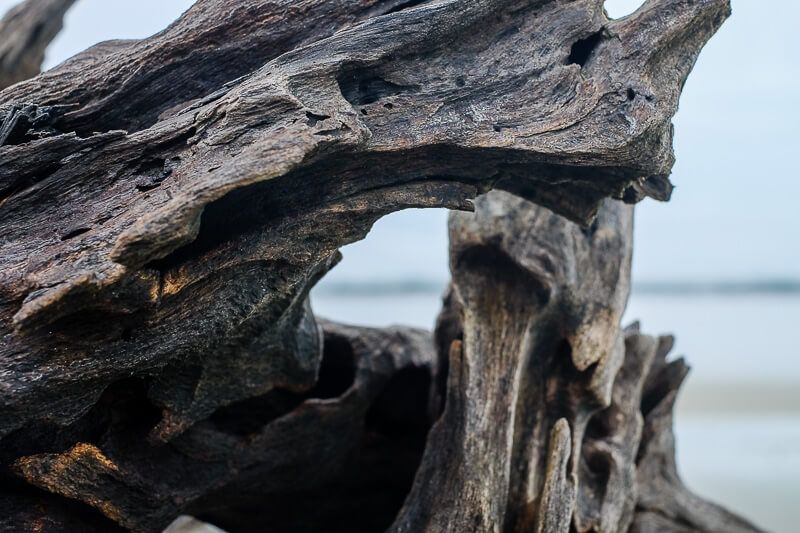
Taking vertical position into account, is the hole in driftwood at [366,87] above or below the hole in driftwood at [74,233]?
above

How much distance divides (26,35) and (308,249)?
16.0 ft

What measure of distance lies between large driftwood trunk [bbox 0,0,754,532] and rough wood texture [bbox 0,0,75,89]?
3209 millimetres

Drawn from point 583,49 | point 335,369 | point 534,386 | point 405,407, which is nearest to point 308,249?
point 583,49

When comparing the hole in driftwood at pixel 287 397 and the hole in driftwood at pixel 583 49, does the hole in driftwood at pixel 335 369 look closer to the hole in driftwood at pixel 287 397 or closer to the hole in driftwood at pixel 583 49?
the hole in driftwood at pixel 287 397

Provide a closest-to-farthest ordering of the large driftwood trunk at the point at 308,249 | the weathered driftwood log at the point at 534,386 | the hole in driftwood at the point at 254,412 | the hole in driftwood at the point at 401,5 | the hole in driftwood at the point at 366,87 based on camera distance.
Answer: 1. the large driftwood trunk at the point at 308,249
2. the hole in driftwood at the point at 366,87
3. the hole in driftwood at the point at 401,5
4. the weathered driftwood log at the point at 534,386
5. the hole in driftwood at the point at 254,412

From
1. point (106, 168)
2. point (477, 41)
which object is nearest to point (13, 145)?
point (106, 168)

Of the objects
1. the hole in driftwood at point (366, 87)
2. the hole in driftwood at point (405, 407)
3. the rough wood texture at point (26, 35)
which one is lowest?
the hole in driftwood at point (405, 407)

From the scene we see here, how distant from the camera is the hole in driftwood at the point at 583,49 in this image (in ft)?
10.8

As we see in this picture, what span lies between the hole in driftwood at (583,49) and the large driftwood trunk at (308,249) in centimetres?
1

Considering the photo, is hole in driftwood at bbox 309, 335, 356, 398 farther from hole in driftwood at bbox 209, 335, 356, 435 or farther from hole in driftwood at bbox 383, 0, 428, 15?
hole in driftwood at bbox 383, 0, 428, 15

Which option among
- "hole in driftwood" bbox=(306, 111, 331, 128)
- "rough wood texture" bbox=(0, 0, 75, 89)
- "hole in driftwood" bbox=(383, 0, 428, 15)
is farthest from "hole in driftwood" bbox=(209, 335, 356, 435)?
"rough wood texture" bbox=(0, 0, 75, 89)

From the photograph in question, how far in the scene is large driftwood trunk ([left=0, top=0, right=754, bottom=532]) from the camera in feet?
8.29

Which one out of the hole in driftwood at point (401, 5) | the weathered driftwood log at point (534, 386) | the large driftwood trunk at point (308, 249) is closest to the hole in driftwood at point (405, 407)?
the large driftwood trunk at point (308, 249)

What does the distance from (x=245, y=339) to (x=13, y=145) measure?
3.88ft
